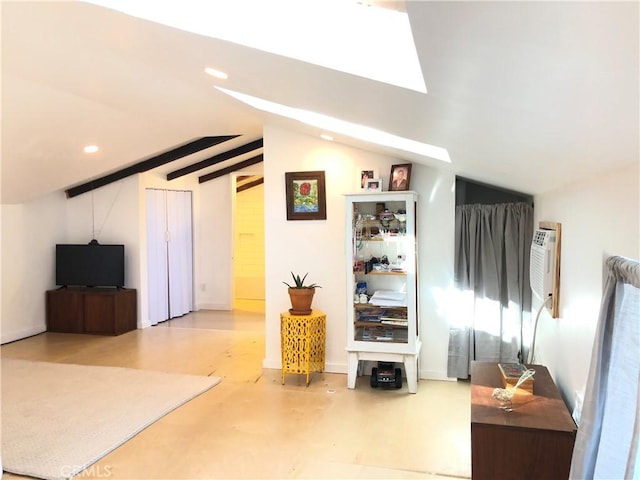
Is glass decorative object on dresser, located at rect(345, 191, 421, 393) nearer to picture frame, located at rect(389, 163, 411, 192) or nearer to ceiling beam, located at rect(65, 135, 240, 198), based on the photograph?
picture frame, located at rect(389, 163, 411, 192)

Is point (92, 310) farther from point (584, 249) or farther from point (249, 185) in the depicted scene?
point (584, 249)

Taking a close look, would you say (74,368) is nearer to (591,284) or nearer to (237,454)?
(237,454)

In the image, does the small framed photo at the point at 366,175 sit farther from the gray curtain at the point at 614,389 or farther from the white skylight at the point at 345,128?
the gray curtain at the point at 614,389

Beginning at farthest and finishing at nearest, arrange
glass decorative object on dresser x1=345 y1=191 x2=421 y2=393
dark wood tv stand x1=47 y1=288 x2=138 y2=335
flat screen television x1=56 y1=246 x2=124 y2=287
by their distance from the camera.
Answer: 1. flat screen television x1=56 y1=246 x2=124 y2=287
2. dark wood tv stand x1=47 y1=288 x2=138 y2=335
3. glass decorative object on dresser x1=345 y1=191 x2=421 y2=393

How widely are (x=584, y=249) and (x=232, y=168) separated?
5916 mm

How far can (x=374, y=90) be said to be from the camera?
1812 millimetres

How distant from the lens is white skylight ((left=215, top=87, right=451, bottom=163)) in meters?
3.03

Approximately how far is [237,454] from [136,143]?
362 centimetres

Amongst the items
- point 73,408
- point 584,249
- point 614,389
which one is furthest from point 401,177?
point 73,408

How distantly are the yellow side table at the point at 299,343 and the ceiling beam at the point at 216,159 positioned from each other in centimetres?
289

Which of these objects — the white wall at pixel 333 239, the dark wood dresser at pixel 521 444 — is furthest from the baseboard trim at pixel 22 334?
the dark wood dresser at pixel 521 444

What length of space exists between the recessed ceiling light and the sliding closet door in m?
4.24

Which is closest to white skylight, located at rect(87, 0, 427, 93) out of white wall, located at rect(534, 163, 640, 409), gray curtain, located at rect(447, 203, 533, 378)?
white wall, located at rect(534, 163, 640, 409)

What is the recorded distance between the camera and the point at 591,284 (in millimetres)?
1974
